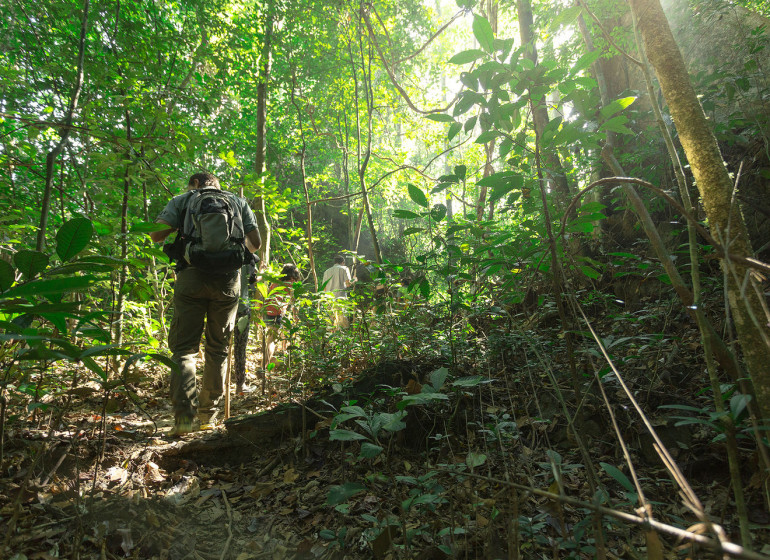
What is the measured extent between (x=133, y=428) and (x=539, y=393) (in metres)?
3.07

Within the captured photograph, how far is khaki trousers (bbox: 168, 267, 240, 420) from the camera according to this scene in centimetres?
294

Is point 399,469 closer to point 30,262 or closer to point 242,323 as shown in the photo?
point 242,323

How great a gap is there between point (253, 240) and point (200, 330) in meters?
0.92

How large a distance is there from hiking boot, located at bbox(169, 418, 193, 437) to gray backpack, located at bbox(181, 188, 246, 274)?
1177 mm

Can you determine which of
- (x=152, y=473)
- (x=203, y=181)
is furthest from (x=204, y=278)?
(x=152, y=473)

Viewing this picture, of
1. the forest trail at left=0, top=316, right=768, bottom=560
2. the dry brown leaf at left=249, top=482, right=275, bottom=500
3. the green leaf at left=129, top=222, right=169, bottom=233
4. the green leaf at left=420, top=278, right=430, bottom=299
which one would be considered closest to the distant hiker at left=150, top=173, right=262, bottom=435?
the forest trail at left=0, top=316, right=768, bottom=560

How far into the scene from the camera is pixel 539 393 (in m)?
2.68

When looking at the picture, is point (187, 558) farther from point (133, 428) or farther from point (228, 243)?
point (228, 243)

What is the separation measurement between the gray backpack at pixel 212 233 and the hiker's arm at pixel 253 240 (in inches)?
9.3

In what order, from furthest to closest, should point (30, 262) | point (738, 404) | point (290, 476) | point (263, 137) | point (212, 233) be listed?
point (263, 137) → point (212, 233) → point (290, 476) → point (738, 404) → point (30, 262)

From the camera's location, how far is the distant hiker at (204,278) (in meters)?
2.96

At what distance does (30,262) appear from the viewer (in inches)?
34.6

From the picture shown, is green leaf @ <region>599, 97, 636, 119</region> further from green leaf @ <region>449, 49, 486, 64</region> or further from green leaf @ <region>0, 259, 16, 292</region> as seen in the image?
green leaf @ <region>0, 259, 16, 292</region>

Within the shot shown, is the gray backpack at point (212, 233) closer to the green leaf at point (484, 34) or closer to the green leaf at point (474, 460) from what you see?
the green leaf at point (484, 34)
